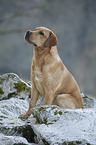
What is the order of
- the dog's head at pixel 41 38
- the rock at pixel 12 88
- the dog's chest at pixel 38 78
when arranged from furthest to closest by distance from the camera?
1. the rock at pixel 12 88
2. the dog's chest at pixel 38 78
3. the dog's head at pixel 41 38

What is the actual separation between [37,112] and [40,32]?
1.03m

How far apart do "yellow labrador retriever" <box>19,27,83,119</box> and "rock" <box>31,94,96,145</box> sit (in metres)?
0.44

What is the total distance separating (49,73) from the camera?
267cm

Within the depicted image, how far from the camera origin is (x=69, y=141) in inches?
70.4

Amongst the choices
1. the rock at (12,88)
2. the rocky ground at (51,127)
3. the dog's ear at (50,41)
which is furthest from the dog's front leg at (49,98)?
the rock at (12,88)

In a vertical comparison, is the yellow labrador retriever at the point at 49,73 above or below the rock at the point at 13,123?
above

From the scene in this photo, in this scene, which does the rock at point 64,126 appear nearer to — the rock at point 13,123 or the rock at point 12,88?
the rock at point 13,123

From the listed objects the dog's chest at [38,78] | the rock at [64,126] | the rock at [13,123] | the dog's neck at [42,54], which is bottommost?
the rock at [13,123]

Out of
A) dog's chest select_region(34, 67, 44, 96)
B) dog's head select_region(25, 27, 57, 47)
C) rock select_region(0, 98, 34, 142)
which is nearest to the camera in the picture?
rock select_region(0, 98, 34, 142)

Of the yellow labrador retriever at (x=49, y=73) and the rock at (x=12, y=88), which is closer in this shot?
the yellow labrador retriever at (x=49, y=73)

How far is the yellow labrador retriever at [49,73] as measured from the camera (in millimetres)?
2624

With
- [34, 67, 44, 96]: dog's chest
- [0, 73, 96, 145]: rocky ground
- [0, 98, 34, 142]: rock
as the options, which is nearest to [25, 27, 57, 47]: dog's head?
[34, 67, 44, 96]: dog's chest

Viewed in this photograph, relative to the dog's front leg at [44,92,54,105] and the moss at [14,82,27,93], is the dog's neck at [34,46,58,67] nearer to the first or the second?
the dog's front leg at [44,92,54,105]

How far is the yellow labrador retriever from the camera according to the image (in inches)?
103
